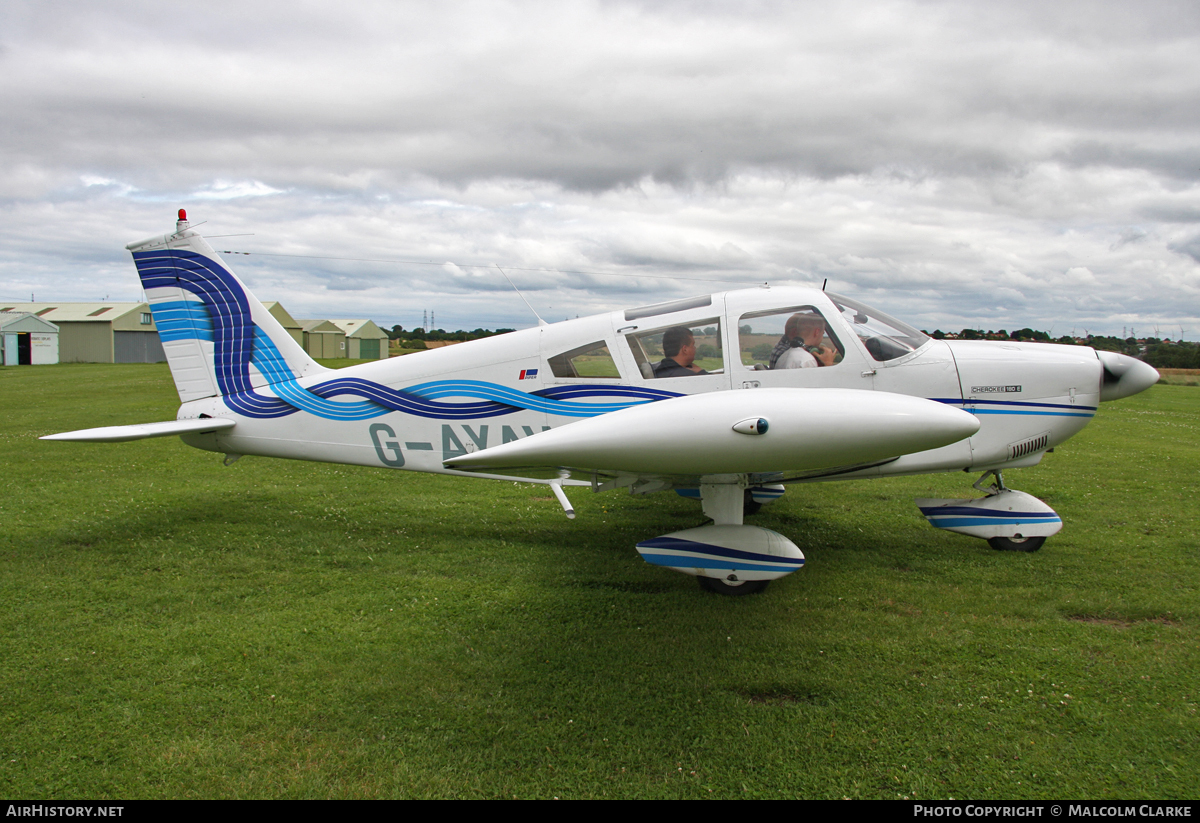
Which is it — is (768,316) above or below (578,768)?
above

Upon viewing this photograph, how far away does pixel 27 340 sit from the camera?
38.4 m

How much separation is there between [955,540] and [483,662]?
4.80 metres

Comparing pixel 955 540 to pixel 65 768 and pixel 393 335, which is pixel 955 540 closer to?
pixel 65 768

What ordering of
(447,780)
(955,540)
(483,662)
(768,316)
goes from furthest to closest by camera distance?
1. (955,540)
2. (768,316)
3. (483,662)
4. (447,780)

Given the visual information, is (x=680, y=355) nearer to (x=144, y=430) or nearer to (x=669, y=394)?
(x=669, y=394)

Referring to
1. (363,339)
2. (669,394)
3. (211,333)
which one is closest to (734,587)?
(669,394)

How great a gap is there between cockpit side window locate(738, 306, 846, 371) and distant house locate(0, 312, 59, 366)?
156 ft

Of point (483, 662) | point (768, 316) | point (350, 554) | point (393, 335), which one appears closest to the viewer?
point (483, 662)

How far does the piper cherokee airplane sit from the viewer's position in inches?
142

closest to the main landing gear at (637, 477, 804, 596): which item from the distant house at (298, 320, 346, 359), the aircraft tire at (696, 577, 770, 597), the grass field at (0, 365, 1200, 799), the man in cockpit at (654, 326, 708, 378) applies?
the aircraft tire at (696, 577, 770, 597)

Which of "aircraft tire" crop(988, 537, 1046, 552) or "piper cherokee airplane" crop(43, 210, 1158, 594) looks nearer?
"piper cherokee airplane" crop(43, 210, 1158, 594)

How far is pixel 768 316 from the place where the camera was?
5160mm

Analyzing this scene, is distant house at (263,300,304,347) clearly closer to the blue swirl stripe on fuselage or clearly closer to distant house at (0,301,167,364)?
distant house at (0,301,167,364)

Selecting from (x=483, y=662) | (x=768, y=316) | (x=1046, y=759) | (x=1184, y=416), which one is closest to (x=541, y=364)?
(x=768, y=316)
